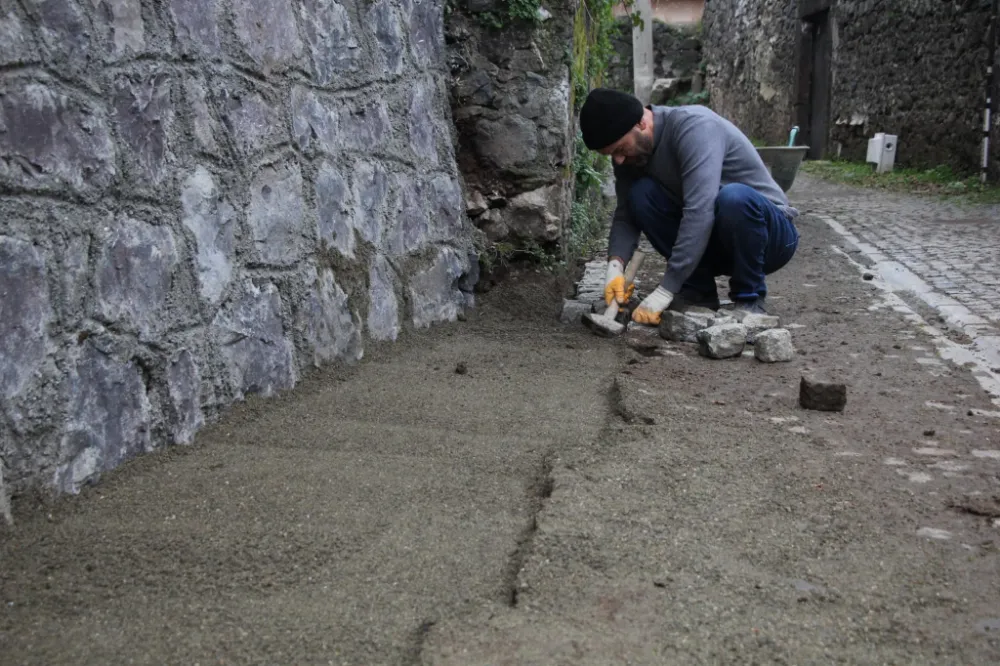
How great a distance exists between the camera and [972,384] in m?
3.34

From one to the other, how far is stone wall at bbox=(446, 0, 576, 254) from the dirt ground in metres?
1.32

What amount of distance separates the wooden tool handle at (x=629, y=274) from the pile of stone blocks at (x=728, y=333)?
0.75 feet

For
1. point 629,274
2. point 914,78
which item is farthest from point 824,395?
point 914,78

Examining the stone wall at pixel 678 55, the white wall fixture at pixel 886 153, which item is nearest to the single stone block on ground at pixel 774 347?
the white wall fixture at pixel 886 153

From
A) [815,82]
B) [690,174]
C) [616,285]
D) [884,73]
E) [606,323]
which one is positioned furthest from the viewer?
[815,82]

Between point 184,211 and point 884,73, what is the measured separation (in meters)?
11.1

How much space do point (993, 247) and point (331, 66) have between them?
16.3 feet

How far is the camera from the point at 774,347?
3658mm

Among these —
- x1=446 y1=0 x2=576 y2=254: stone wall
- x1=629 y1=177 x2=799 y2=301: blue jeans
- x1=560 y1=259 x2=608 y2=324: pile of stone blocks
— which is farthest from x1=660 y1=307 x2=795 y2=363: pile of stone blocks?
x1=446 y1=0 x2=576 y2=254: stone wall

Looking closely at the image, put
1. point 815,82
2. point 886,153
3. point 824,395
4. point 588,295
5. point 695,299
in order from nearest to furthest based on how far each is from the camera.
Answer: point 824,395 < point 695,299 < point 588,295 < point 886,153 < point 815,82

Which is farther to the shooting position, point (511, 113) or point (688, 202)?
point (511, 113)

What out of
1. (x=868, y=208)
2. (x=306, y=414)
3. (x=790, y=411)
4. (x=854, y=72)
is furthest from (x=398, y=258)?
(x=854, y=72)

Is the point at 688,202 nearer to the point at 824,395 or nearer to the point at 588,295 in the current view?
the point at 588,295

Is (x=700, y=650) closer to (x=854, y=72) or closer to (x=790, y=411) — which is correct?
(x=790, y=411)
